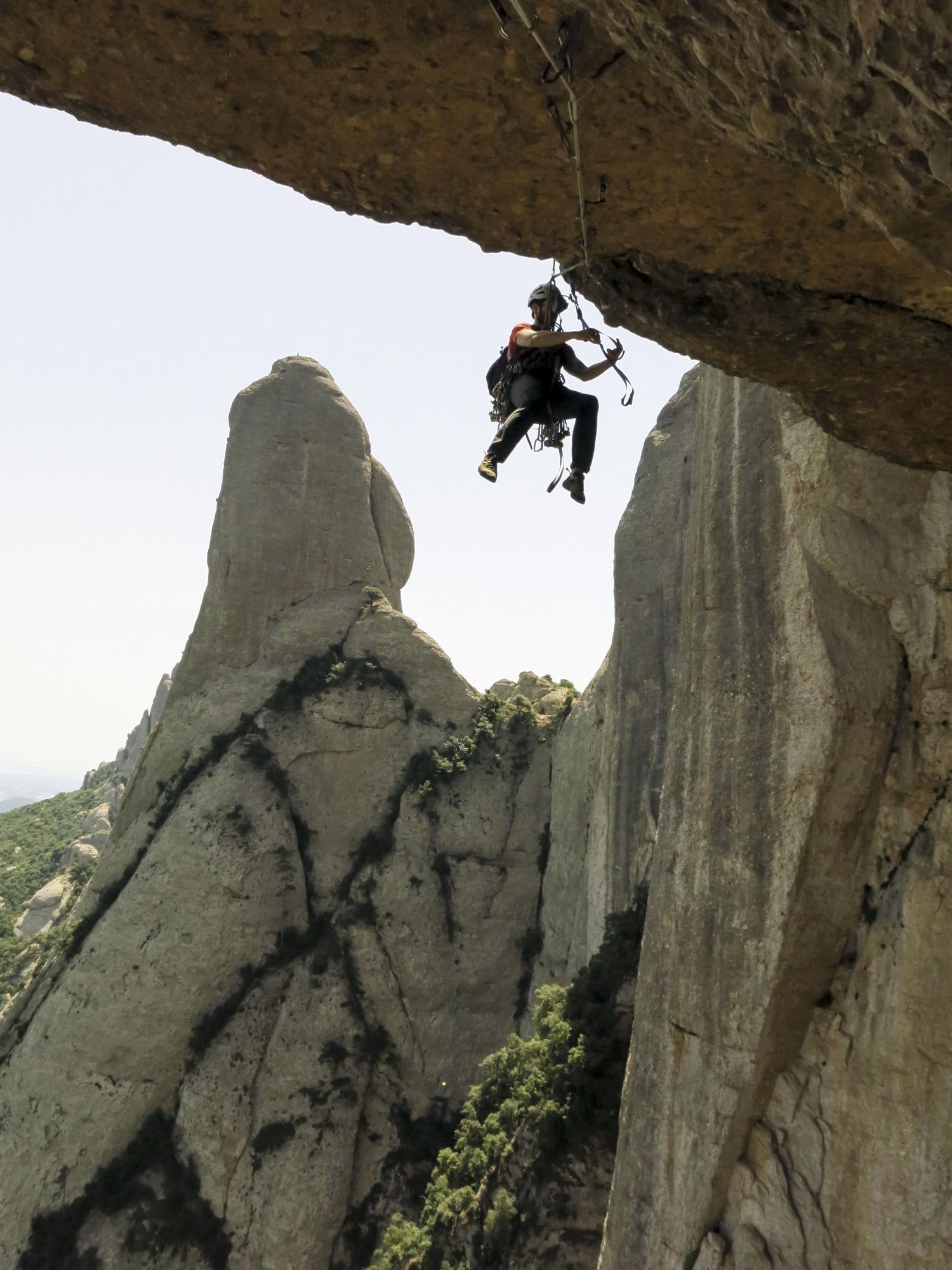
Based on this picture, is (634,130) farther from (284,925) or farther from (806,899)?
(284,925)

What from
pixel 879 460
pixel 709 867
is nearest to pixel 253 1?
pixel 879 460

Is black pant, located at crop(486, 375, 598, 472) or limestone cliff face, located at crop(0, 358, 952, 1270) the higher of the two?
black pant, located at crop(486, 375, 598, 472)

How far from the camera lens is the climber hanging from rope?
722 cm

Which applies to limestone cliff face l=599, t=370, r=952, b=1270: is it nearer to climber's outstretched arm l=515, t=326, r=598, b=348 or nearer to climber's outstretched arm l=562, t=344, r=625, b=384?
climber's outstretched arm l=562, t=344, r=625, b=384

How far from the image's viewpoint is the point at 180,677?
29297mm

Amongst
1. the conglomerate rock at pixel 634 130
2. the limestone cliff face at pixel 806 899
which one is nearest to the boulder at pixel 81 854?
the limestone cliff face at pixel 806 899

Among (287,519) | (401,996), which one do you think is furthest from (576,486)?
(287,519)

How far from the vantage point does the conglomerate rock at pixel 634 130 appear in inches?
104

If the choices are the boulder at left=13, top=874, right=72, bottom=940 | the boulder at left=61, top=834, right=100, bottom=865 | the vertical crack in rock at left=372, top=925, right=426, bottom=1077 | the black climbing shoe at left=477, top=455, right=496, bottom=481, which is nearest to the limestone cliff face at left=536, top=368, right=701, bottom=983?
the vertical crack in rock at left=372, top=925, right=426, bottom=1077

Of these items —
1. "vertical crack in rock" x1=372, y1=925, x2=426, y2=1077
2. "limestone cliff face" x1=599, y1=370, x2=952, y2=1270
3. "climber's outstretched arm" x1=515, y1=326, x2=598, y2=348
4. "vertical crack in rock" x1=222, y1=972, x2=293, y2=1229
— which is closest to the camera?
"climber's outstretched arm" x1=515, y1=326, x2=598, y2=348

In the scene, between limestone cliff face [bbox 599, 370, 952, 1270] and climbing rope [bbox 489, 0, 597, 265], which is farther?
limestone cliff face [bbox 599, 370, 952, 1270]

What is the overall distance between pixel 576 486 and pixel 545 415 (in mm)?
752

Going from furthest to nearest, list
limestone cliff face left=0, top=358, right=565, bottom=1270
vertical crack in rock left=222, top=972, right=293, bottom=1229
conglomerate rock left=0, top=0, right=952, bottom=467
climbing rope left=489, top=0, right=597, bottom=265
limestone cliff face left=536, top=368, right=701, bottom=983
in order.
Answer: limestone cliff face left=0, top=358, right=565, bottom=1270, vertical crack in rock left=222, top=972, right=293, bottom=1229, limestone cliff face left=536, top=368, right=701, bottom=983, climbing rope left=489, top=0, right=597, bottom=265, conglomerate rock left=0, top=0, right=952, bottom=467

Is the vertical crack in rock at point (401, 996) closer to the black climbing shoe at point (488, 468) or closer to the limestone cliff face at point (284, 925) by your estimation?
the limestone cliff face at point (284, 925)
